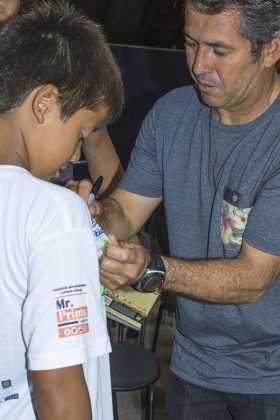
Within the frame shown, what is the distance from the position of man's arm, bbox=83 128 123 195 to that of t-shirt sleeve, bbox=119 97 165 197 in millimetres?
516

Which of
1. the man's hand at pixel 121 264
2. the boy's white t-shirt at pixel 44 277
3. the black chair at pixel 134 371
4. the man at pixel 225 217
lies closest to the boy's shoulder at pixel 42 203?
the boy's white t-shirt at pixel 44 277

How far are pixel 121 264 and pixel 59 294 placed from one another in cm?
46

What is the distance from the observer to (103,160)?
8.55 ft

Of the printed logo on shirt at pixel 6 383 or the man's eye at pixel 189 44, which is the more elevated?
the man's eye at pixel 189 44

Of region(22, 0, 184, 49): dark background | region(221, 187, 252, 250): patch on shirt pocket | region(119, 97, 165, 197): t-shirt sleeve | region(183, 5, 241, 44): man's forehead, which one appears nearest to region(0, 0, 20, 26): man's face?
region(119, 97, 165, 197): t-shirt sleeve

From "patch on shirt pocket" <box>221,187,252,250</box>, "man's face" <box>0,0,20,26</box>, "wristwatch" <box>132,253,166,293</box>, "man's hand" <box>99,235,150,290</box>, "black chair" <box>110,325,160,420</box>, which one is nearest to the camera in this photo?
"man's hand" <box>99,235,150,290</box>

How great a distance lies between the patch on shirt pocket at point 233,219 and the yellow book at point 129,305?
0.23 m

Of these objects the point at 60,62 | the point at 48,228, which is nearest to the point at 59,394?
the point at 48,228

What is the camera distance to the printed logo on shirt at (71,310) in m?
1.05

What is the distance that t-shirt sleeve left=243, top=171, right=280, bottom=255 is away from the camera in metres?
1.65

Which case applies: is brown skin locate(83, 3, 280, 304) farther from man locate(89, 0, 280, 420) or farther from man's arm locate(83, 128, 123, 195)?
man's arm locate(83, 128, 123, 195)

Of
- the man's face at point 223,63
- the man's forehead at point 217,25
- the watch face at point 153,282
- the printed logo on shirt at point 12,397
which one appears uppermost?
the man's forehead at point 217,25

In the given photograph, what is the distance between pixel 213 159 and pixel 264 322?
440 millimetres

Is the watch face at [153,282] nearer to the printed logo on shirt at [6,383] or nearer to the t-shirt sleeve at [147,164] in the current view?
the t-shirt sleeve at [147,164]
